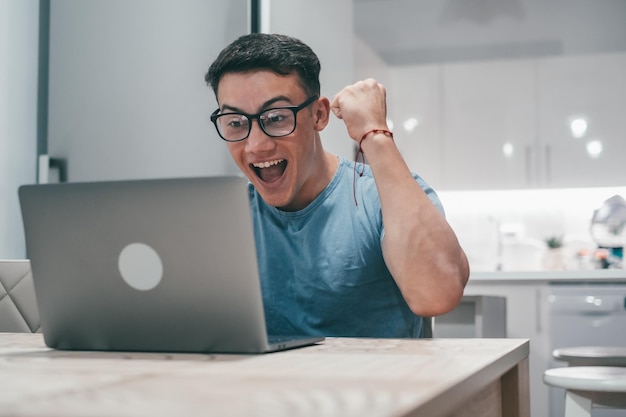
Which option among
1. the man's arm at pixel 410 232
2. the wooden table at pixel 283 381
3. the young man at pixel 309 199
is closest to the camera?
the wooden table at pixel 283 381

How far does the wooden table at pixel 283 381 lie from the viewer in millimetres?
562

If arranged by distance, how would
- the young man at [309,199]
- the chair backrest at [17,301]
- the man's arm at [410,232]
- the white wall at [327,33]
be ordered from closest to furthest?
the man's arm at [410,232] < the young man at [309,199] < the chair backrest at [17,301] < the white wall at [327,33]

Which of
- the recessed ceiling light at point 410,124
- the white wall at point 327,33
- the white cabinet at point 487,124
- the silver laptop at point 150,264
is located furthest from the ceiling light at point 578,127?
the silver laptop at point 150,264

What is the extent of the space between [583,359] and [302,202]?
1.26 metres

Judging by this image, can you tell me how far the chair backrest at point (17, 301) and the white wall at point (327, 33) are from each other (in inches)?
67.3

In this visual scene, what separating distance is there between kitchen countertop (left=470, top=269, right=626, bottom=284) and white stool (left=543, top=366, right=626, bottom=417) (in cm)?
141

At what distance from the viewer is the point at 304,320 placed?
1468 millimetres

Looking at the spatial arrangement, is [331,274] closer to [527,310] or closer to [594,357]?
[594,357]

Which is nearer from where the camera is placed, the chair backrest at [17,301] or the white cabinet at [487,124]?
the chair backrest at [17,301]

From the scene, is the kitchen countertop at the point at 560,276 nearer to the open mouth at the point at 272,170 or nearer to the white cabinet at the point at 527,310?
the white cabinet at the point at 527,310

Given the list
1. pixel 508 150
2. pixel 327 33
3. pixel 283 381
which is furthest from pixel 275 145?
pixel 508 150

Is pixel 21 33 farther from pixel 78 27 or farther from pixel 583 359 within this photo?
pixel 583 359

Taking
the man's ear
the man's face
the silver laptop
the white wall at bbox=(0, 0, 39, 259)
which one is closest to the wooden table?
A: the silver laptop

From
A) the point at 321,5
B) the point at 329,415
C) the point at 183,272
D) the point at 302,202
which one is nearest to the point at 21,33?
the point at 321,5
